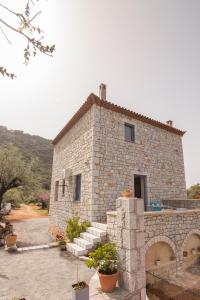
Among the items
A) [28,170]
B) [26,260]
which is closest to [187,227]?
[26,260]

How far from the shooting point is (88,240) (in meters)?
6.72

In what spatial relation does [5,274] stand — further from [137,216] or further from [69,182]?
[69,182]

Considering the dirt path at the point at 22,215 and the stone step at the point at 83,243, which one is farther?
the dirt path at the point at 22,215

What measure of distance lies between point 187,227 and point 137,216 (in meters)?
4.04

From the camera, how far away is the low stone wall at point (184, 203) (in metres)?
9.73

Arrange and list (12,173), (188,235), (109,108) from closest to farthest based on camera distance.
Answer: (188,235) → (109,108) → (12,173)

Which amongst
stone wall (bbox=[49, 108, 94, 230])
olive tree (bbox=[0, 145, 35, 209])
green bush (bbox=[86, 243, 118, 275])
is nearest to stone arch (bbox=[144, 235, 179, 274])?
green bush (bbox=[86, 243, 118, 275])

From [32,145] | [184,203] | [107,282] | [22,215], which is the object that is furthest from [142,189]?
[32,145]

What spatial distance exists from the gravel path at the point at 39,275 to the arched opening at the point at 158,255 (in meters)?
2.30

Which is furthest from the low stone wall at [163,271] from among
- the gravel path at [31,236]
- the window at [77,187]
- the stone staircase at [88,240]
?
the gravel path at [31,236]

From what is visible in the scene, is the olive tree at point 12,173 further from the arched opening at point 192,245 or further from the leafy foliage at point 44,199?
the leafy foliage at point 44,199

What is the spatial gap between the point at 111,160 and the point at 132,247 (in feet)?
15.3

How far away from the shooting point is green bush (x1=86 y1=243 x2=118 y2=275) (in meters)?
4.76

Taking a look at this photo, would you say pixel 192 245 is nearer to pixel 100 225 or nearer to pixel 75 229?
pixel 100 225
